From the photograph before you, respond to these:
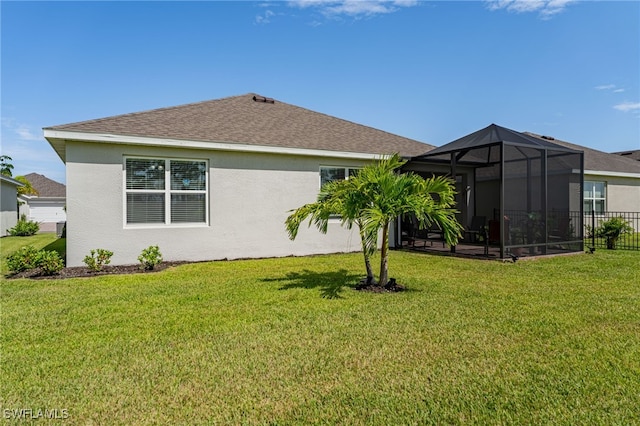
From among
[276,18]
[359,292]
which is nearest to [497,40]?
[276,18]

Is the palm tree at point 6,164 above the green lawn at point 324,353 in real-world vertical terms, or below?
above

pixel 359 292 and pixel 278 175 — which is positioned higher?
pixel 278 175

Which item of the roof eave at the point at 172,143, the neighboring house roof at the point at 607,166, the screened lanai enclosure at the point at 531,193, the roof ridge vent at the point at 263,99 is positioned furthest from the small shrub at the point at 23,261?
the neighboring house roof at the point at 607,166

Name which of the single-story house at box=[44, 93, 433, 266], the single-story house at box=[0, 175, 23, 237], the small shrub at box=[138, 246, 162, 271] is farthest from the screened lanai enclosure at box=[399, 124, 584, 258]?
the single-story house at box=[0, 175, 23, 237]

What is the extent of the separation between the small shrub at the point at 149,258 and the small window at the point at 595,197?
61.5ft

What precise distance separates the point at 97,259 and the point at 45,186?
3881cm

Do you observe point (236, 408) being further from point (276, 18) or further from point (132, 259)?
point (276, 18)

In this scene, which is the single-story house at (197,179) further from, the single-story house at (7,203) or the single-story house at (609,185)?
the single-story house at (7,203)

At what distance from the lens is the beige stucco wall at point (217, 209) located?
329 inches

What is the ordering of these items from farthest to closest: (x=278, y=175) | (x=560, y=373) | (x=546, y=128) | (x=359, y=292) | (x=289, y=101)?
(x=546, y=128), (x=289, y=101), (x=278, y=175), (x=359, y=292), (x=560, y=373)

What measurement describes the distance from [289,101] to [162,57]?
4.92 m

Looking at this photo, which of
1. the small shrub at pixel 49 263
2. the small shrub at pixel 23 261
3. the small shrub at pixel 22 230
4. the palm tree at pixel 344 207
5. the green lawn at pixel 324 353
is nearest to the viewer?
the green lawn at pixel 324 353

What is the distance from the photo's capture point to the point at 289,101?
14852 millimetres

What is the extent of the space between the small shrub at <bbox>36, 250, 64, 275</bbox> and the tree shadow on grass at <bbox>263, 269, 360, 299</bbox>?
15.0 ft
